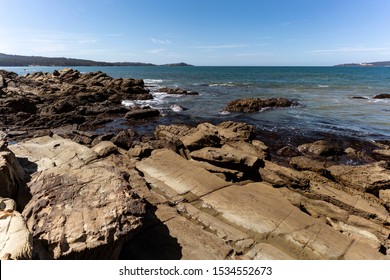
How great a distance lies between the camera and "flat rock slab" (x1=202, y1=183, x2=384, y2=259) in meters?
6.25

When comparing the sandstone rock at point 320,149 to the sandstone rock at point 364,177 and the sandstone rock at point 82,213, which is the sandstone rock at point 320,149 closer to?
the sandstone rock at point 364,177

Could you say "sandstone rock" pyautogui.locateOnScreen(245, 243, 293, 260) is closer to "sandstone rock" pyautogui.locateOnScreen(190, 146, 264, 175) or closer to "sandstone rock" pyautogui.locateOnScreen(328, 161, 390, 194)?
"sandstone rock" pyautogui.locateOnScreen(190, 146, 264, 175)

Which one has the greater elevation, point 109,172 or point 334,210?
point 109,172

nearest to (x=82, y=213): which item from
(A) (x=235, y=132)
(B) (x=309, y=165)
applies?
(B) (x=309, y=165)

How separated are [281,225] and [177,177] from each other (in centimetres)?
395

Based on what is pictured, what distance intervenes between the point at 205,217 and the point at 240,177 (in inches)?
140

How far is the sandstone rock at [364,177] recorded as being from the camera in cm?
1004

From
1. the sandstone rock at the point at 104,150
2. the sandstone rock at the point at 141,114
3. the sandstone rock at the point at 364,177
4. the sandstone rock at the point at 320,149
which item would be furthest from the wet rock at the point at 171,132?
the sandstone rock at the point at 364,177

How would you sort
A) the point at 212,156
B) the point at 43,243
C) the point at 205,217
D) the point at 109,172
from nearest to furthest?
the point at 43,243 → the point at 109,172 → the point at 205,217 → the point at 212,156

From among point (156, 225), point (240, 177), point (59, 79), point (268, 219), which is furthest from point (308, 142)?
point (59, 79)

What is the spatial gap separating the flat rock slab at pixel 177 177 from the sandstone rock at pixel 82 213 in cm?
281

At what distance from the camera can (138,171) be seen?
9789 millimetres

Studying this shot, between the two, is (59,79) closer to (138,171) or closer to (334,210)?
(138,171)
